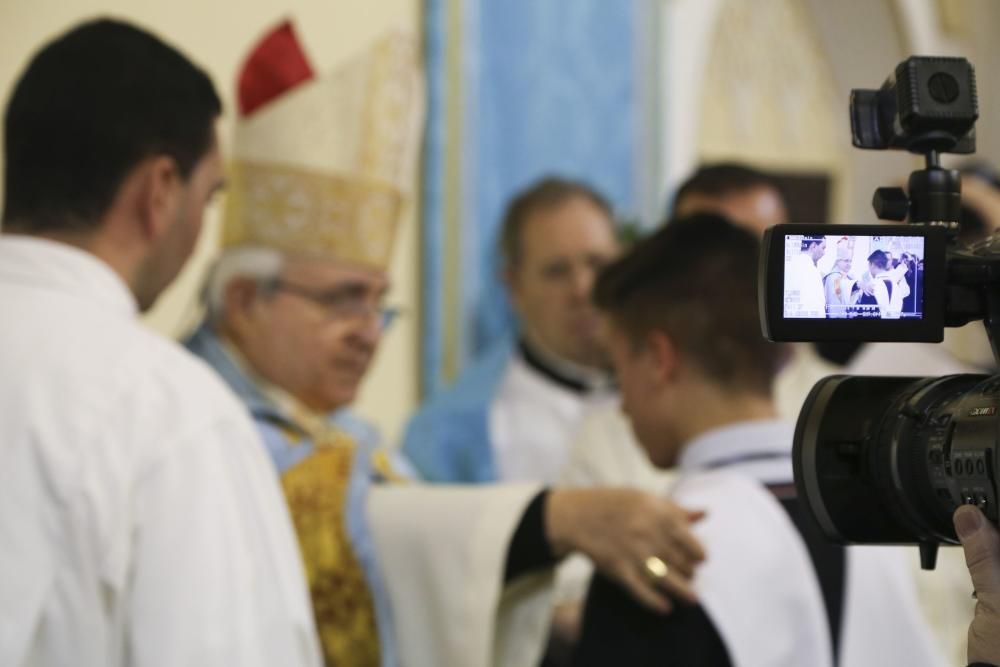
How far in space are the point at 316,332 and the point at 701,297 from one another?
923mm

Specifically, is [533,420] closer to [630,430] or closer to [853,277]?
[630,430]

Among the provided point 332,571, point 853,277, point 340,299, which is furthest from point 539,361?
point 853,277

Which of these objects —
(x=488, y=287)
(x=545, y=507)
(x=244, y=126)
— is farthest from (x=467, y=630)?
(x=488, y=287)

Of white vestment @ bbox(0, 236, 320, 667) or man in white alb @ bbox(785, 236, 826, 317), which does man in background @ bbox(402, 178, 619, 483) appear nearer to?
white vestment @ bbox(0, 236, 320, 667)

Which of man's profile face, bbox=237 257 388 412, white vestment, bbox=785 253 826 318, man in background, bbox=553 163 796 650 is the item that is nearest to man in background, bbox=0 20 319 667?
man's profile face, bbox=237 257 388 412

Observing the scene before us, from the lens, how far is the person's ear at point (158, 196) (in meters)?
2.12

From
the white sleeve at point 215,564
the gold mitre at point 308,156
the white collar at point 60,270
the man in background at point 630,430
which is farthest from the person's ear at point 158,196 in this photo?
the man in background at point 630,430

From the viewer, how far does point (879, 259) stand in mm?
1259

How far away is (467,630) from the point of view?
8.33 ft

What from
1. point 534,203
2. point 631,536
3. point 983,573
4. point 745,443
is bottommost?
point 631,536

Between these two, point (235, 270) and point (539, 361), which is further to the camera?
point (539, 361)

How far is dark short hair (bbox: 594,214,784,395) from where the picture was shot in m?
2.20

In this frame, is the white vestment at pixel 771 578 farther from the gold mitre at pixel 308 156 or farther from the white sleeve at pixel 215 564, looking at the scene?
the gold mitre at pixel 308 156

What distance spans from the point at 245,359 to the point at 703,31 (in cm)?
360
